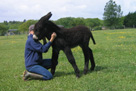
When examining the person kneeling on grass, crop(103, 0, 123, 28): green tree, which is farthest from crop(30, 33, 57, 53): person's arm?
crop(103, 0, 123, 28): green tree

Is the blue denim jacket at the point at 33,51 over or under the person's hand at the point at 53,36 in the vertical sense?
under

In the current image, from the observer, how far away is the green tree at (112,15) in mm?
73125

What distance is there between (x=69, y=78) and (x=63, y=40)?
137cm

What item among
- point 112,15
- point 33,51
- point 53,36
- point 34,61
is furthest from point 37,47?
point 112,15

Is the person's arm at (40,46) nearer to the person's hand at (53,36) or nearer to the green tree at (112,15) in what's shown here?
the person's hand at (53,36)

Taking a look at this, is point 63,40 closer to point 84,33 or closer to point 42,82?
point 84,33

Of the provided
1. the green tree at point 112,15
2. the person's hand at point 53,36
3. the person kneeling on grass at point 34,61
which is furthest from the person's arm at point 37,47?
the green tree at point 112,15

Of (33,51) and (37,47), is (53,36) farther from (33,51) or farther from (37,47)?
(33,51)

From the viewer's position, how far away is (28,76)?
556 centimetres

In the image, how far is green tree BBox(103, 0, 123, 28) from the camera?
73125 millimetres

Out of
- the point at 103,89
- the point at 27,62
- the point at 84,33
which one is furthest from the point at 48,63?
the point at 103,89

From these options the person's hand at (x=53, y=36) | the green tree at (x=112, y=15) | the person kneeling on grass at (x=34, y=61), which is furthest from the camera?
the green tree at (x=112, y=15)

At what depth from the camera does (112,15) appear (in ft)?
245

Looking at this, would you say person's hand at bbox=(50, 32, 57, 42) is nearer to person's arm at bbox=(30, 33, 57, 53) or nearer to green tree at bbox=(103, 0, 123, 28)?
person's arm at bbox=(30, 33, 57, 53)
